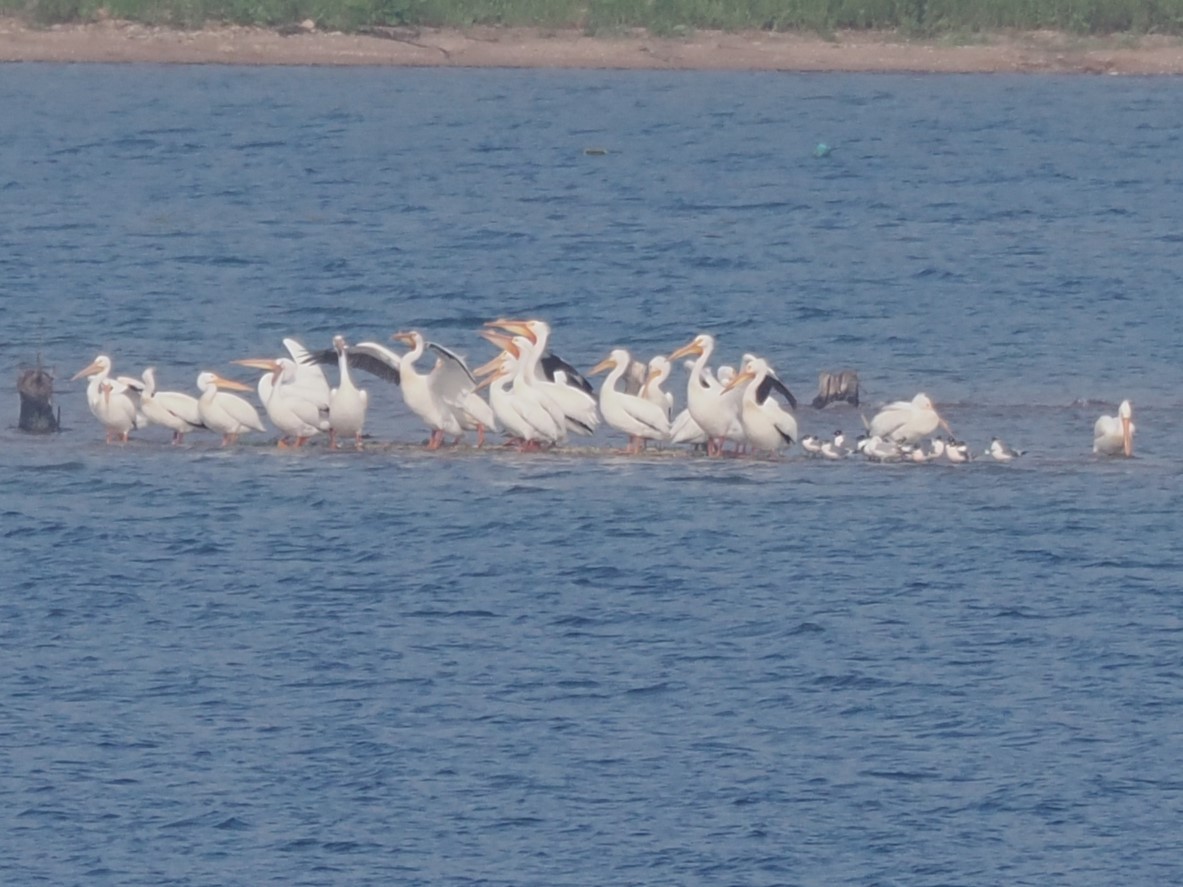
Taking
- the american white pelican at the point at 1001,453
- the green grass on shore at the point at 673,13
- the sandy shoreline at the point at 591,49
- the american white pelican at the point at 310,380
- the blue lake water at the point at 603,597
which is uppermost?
the green grass on shore at the point at 673,13

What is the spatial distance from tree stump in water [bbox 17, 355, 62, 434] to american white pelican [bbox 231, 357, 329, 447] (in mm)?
1731

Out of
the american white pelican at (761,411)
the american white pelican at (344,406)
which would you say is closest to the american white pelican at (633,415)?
the american white pelican at (761,411)

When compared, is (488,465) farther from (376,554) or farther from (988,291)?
Answer: (988,291)

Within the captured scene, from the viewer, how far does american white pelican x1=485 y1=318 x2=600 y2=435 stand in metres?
A: 20.4

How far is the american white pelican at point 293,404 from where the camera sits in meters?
20.3

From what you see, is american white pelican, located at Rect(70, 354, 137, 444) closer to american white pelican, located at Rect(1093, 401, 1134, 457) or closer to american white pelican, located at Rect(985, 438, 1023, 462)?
american white pelican, located at Rect(985, 438, 1023, 462)

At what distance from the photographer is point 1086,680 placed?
1567 cm

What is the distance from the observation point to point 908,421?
2031 cm

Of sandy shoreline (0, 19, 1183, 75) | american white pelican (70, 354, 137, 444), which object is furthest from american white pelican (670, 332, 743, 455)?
sandy shoreline (0, 19, 1183, 75)

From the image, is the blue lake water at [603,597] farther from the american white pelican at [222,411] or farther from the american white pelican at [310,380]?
the american white pelican at [310,380]

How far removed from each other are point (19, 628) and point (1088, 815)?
266 inches

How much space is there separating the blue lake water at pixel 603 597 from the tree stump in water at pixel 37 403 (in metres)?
0.52

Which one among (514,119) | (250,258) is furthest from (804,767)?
(514,119)

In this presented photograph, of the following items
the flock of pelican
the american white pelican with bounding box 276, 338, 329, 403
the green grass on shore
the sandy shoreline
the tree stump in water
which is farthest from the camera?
the sandy shoreline
